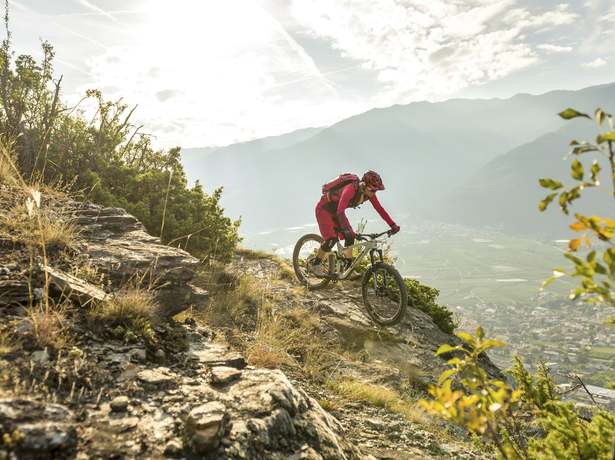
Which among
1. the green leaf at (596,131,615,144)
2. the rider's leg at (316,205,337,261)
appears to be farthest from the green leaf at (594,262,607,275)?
the rider's leg at (316,205,337,261)

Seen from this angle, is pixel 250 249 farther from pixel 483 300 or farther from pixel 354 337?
pixel 483 300

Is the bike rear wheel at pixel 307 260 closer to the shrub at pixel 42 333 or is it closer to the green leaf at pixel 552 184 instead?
the shrub at pixel 42 333

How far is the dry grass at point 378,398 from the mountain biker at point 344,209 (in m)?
3.73

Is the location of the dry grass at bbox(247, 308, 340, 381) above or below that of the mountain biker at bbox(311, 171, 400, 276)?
below

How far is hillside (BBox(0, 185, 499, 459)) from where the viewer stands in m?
2.51

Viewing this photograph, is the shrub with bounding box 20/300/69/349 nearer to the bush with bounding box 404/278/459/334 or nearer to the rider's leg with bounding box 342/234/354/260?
the rider's leg with bounding box 342/234/354/260

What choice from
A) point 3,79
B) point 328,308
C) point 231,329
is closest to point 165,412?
point 231,329

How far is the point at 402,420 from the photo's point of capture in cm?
491

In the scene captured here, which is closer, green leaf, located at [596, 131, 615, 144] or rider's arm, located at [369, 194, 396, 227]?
green leaf, located at [596, 131, 615, 144]

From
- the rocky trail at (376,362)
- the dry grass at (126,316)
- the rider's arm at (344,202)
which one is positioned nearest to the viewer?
the dry grass at (126,316)

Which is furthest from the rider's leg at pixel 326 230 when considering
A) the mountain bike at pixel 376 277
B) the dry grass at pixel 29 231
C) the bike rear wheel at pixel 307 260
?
the dry grass at pixel 29 231

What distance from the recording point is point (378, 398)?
5.21m

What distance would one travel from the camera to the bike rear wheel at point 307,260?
33.6ft

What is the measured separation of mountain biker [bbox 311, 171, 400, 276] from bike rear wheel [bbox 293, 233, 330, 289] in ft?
1.08
